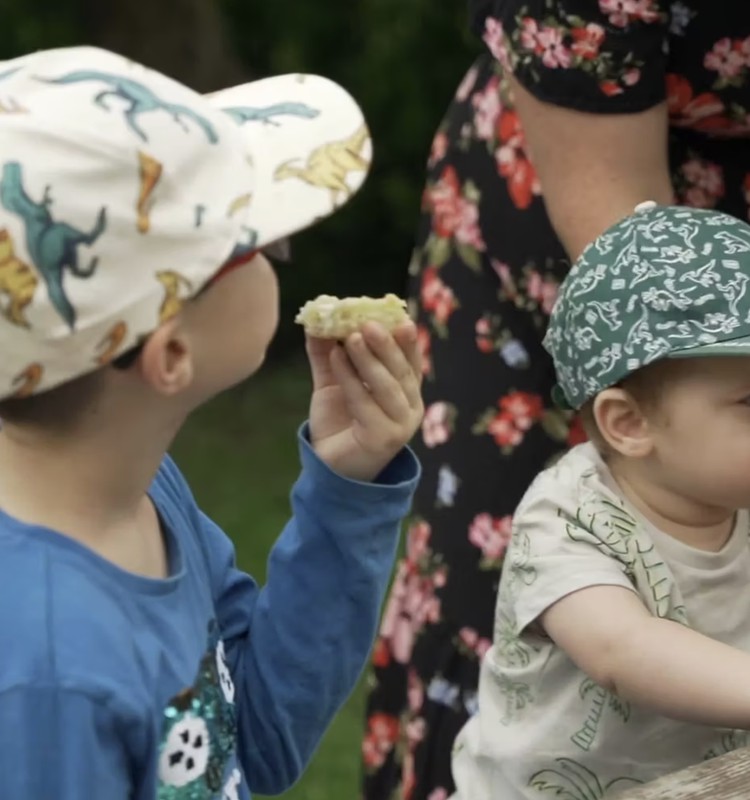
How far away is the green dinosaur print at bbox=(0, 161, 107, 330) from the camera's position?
1.23 metres

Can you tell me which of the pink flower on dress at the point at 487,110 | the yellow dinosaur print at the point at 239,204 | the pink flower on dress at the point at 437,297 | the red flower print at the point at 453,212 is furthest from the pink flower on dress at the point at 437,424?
the yellow dinosaur print at the point at 239,204

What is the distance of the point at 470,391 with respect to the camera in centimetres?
222

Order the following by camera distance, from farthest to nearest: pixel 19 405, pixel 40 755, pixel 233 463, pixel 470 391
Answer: pixel 233 463
pixel 470 391
pixel 19 405
pixel 40 755

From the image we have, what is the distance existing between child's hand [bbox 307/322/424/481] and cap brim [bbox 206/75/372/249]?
0.50 ft

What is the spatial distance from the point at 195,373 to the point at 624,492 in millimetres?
573

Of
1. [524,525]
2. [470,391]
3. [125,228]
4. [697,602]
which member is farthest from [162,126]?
[470,391]

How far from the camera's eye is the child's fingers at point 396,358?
150 centimetres

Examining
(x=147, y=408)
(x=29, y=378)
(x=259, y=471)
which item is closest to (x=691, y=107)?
(x=147, y=408)

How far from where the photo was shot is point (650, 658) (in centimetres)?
155

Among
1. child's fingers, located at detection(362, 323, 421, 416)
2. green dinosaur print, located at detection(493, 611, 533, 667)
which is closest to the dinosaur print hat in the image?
child's fingers, located at detection(362, 323, 421, 416)

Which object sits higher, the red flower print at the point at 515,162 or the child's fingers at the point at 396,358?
the child's fingers at the point at 396,358

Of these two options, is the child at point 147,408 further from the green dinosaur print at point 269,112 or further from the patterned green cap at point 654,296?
the patterned green cap at point 654,296

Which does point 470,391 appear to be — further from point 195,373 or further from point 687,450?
point 195,373

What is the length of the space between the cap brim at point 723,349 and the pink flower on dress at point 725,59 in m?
Result: 0.42
